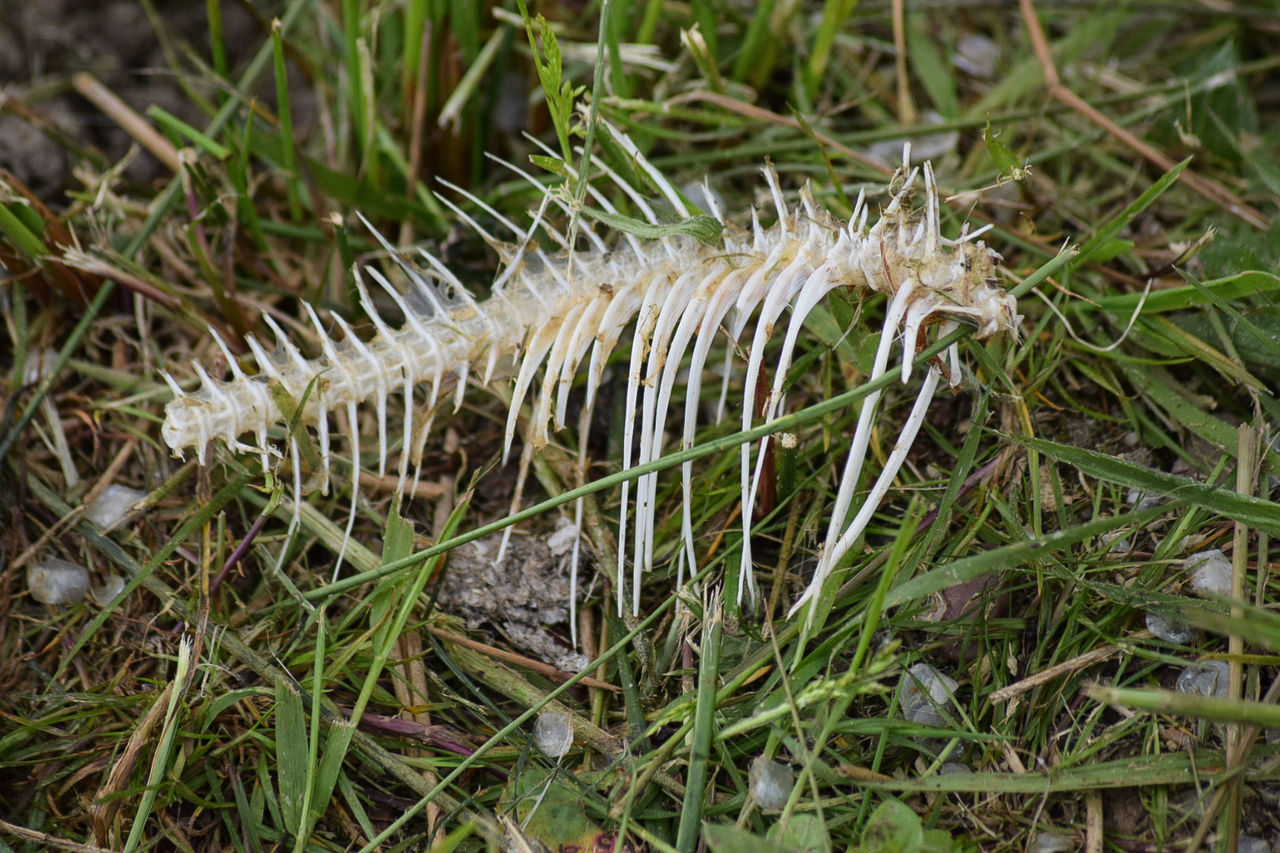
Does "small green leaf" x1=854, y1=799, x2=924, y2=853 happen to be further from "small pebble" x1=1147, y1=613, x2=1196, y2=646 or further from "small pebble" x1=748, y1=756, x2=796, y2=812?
"small pebble" x1=1147, y1=613, x2=1196, y2=646

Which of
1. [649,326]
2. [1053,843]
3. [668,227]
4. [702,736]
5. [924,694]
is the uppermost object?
[668,227]

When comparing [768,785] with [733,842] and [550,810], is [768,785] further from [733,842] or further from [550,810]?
[550,810]

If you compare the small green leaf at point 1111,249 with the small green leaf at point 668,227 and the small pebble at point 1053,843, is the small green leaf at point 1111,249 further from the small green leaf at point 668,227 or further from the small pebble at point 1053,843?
the small pebble at point 1053,843

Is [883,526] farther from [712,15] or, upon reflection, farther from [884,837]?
[712,15]

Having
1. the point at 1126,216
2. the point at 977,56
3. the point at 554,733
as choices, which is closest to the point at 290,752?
the point at 554,733

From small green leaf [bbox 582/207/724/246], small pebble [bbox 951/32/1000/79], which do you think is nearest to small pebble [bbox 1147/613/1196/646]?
small green leaf [bbox 582/207/724/246]

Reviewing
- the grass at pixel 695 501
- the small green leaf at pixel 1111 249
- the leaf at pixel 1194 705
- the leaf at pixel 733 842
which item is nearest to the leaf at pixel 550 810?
the grass at pixel 695 501

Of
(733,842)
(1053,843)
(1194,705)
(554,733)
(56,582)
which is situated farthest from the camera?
(56,582)

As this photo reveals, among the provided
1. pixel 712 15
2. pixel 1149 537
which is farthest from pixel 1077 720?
pixel 712 15
